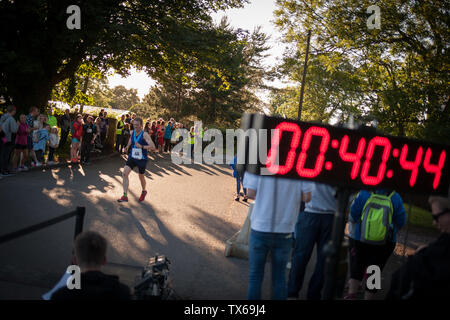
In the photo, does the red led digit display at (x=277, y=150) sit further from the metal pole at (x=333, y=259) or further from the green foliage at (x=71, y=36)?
the green foliage at (x=71, y=36)

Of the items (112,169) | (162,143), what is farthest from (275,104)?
(112,169)

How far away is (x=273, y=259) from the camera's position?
12.0 feet

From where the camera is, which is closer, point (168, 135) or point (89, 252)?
point (89, 252)

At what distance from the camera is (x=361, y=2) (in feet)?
45.8

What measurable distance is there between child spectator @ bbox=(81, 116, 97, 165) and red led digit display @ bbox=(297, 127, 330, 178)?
1309cm

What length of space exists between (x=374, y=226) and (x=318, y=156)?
2.08 metres

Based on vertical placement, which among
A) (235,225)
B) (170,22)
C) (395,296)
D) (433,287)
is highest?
(170,22)

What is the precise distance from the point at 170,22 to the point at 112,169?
7950 millimetres

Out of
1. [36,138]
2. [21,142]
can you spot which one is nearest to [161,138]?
[36,138]

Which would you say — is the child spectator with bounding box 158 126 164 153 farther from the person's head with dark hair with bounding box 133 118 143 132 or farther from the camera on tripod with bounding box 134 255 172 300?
the camera on tripod with bounding box 134 255 172 300

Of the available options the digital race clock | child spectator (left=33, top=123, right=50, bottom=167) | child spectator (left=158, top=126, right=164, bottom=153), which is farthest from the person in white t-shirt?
child spectator (left=158, top=126, right=164, bottom=153)

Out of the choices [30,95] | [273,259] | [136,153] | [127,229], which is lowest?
[127,229]

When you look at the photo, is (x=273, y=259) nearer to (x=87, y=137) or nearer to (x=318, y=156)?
(x=318, y=156)

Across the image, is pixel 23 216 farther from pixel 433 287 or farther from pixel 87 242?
pixel 433 287
